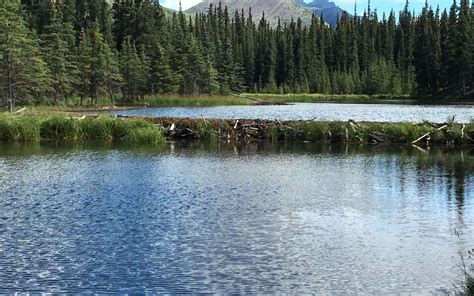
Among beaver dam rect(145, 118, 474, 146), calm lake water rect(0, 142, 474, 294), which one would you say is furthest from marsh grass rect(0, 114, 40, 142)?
calm lake water rect(0, 142, 474, 294)

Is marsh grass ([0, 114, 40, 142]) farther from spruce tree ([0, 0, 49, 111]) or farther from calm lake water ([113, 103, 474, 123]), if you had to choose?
calm lake water ([113, 103, 474, 123])

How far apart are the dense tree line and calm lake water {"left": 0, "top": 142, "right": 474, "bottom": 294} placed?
39908mm

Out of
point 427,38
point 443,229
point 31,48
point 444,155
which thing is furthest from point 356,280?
point 427,38

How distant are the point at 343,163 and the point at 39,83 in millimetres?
46858

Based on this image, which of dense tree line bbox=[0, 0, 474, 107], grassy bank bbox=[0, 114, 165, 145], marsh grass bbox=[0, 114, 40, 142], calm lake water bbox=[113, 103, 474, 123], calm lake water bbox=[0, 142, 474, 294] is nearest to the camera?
calm lake water bbox=[0, 142, 474, 294]

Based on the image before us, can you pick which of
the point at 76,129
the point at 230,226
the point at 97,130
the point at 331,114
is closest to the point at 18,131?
the point at 76,129

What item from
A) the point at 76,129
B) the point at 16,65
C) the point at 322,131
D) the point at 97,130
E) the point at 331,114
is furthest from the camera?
the point at 331,114

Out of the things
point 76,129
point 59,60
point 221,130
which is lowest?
point 221,130

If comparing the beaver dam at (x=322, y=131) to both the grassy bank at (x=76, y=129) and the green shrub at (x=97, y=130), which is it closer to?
the grassy bank at (x=76, y=129)

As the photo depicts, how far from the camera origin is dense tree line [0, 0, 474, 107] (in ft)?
263

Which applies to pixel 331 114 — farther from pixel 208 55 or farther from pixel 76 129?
pixel 208 55

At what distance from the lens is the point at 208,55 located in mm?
128125

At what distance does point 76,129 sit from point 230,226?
30.9 m

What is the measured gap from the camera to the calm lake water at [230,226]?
1366 centimetres
